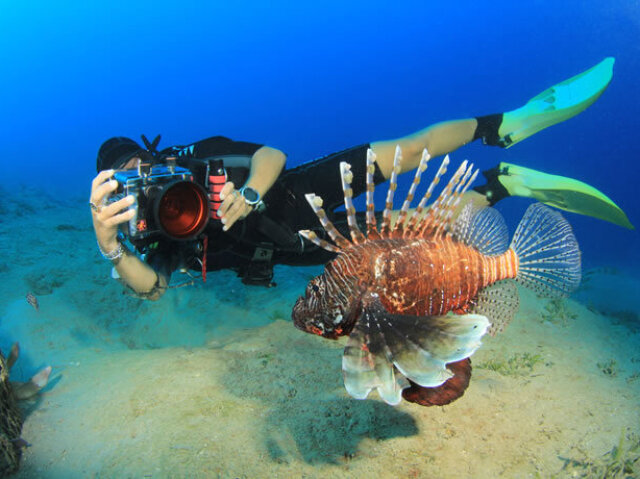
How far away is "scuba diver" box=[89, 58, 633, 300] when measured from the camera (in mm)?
3004

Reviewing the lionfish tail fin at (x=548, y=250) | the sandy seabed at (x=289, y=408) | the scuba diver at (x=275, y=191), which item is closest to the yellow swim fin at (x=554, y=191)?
the scuba diver at (x=275, y=191)

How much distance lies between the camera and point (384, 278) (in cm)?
201

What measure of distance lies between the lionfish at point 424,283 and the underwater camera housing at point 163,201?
1.05 meters

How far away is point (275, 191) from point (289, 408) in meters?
2.64

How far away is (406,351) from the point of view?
5.09ft

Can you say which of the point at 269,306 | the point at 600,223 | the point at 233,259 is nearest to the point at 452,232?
the point at 233,259

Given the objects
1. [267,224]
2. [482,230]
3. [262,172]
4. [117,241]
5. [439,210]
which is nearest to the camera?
[439,210]

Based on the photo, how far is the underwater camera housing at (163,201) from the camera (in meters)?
2.39

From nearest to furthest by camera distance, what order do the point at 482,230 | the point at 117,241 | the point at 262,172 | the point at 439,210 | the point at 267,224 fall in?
the point at 439,210 → the point at 482,230 → the point at 117,241 → the point at 267,224 → the point at 262,172

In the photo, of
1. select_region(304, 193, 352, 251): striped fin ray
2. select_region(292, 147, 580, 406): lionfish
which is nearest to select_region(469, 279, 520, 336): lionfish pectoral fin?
select_region(292, 147, 580, 406): lionfish

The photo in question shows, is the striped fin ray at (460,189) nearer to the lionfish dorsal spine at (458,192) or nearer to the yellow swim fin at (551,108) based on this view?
the lionfish dorsal spine at (458,192)

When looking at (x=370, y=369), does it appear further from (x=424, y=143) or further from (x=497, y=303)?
(x=424, y=143)

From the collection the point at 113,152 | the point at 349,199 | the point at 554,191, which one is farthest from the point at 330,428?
the point at 554,191

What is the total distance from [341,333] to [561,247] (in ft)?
6.37
